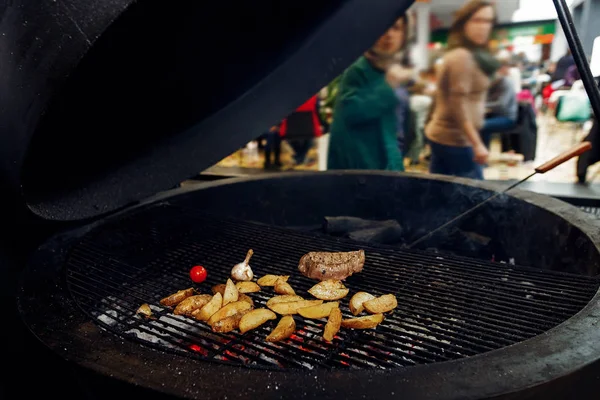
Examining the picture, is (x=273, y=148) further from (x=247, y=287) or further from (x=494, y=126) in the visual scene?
(x=247, y=287)

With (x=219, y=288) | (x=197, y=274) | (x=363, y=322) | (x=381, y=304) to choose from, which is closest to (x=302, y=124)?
(x=197, y=274)

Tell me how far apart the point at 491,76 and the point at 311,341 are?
3870 millimetres

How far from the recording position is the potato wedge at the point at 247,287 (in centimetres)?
181

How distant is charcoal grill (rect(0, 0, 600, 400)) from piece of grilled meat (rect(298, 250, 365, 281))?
0.06m

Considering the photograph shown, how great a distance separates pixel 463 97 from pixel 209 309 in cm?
378

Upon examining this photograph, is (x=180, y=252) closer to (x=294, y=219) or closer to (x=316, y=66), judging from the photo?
(x=294, y=219)

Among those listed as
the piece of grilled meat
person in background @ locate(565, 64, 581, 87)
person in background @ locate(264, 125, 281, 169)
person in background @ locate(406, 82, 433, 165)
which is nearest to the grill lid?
the piece of grilled meat

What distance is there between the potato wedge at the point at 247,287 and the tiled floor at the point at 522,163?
5311mm

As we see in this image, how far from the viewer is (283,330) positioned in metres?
1.47

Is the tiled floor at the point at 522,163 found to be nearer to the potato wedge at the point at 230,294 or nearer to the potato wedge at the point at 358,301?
the potato wedge at the point at 230,294

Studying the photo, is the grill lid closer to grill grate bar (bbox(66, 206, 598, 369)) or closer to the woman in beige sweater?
grill grate bar (bbox(66, 206, 598, 369))

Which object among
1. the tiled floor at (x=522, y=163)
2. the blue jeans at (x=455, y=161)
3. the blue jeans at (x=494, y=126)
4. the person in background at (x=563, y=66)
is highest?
the person in background at (x=563, y=66)

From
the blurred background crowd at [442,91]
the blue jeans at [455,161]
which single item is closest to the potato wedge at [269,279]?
the blurred background crowd at [442,91]

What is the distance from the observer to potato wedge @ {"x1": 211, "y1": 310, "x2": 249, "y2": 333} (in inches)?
60.1
